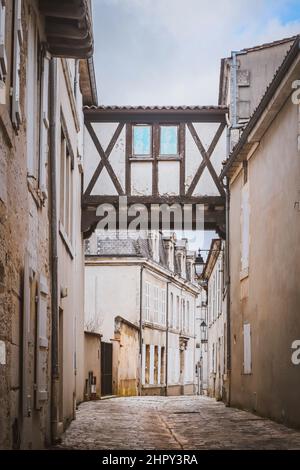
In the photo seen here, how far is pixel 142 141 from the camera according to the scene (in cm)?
1952

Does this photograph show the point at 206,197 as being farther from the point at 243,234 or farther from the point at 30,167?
the point at 30,167

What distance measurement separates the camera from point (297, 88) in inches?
456

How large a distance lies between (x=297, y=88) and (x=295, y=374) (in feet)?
12.1

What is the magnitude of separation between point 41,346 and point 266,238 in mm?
6012

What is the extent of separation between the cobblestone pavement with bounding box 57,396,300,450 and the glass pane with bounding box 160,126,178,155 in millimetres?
6172

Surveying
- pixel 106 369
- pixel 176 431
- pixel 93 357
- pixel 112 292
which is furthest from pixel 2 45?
pixel 112 292

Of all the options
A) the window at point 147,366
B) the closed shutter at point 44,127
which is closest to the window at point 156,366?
the window at point 147,366

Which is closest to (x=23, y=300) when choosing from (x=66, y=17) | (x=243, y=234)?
(x=66, y=17)

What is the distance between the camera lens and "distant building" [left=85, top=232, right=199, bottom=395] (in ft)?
103

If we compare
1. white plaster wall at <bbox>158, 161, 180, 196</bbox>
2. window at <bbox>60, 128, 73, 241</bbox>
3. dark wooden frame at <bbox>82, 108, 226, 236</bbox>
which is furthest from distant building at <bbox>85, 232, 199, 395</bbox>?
window at <bbox>60, 128, 73, 241</bbox>

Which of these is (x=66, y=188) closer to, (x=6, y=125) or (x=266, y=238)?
(x=266, y=238)

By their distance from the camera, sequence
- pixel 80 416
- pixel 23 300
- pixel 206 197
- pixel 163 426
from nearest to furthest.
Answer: pixel 23 300 → pixel 163 426 → pixel 80 416 → pixel 206 197

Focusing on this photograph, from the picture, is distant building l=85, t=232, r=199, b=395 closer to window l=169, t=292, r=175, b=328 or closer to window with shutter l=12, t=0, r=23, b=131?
window l=169, t=292, r=175, b=328

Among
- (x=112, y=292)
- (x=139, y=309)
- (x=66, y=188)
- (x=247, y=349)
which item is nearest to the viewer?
(x=66, y=188)
